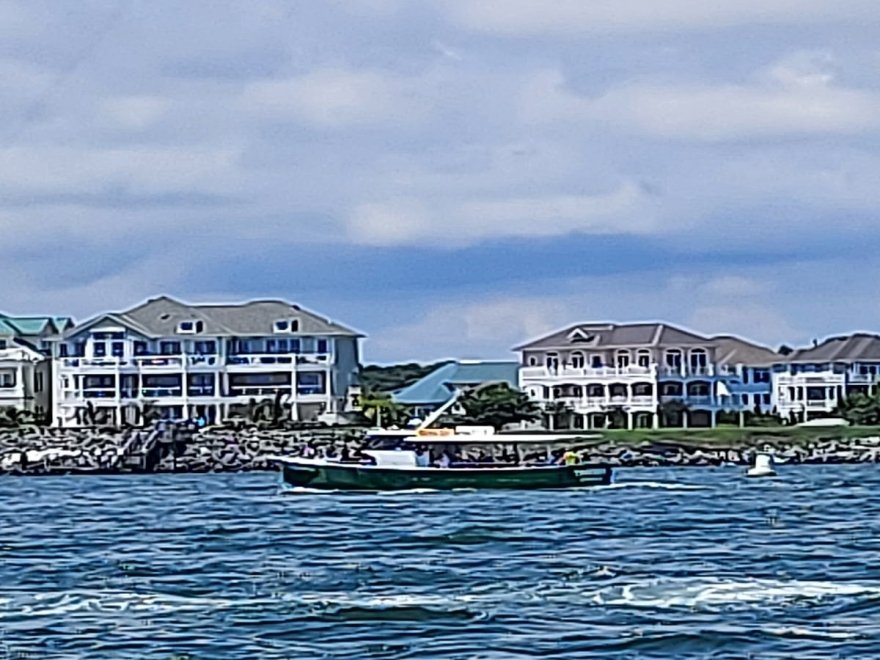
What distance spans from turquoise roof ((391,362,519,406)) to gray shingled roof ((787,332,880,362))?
60.0ft

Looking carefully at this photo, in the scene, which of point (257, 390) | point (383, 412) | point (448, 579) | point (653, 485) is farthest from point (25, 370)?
point (448, 579)

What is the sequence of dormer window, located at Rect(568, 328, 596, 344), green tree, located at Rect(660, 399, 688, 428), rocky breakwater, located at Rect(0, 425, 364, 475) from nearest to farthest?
rocky breakwater, located at Rect(0, 425, 364, 475) < green tree, located at Rect(660, 399, 688, 428) < dormer window, located at Rect(568, 328, 596, 344)

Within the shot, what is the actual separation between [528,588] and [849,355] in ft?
329

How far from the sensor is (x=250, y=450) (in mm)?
107875

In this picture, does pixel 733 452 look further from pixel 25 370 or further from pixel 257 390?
pixel 25 370

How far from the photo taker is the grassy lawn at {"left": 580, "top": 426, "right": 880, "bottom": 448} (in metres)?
111

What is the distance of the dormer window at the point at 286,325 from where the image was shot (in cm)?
12825

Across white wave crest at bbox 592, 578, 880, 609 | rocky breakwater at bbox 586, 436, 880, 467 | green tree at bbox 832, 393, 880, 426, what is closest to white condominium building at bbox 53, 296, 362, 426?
rocky breakwater at bbox 586, 436, 880, 467

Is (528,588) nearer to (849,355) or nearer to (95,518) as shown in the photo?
(95,518)

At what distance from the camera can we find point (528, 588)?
121 feet

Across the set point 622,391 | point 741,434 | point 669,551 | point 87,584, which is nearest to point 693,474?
point 741,434

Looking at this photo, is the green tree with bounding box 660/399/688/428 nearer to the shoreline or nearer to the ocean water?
the shoreline

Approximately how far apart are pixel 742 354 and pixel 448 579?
97918mm

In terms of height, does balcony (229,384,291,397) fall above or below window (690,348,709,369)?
below
